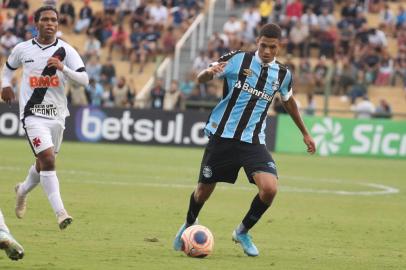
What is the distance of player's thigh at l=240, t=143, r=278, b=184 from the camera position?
11.1 metres

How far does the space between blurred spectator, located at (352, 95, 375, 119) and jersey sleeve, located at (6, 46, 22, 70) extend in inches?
817

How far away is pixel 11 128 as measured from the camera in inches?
1226

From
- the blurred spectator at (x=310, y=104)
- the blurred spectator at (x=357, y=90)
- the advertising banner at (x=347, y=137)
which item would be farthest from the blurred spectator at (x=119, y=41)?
the advertising banner at (x=347, y=137)

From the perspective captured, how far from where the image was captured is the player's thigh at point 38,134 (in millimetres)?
12148

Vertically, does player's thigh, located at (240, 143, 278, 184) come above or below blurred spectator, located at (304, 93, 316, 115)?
above

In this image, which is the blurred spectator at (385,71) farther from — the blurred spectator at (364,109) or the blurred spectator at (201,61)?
the blurred spectator at (201,61)

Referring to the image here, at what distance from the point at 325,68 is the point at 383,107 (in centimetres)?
223

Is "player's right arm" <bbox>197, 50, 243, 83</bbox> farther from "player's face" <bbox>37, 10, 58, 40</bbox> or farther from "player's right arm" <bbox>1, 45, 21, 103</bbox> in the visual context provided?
"player's right arm" <bbox>1, 45, 21, 103</bbox>

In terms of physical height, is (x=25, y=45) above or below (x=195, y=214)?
above

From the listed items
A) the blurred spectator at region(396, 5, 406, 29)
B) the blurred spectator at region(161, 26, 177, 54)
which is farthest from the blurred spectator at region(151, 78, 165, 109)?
the blurred spectator at region(396, 5, 406, 29)

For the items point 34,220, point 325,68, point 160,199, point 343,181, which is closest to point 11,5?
point 325,68

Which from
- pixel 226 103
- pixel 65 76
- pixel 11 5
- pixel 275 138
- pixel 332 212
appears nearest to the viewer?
pixel 226 103

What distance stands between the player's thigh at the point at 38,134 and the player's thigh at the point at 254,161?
2348mm

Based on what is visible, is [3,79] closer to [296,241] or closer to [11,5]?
[296,241]
